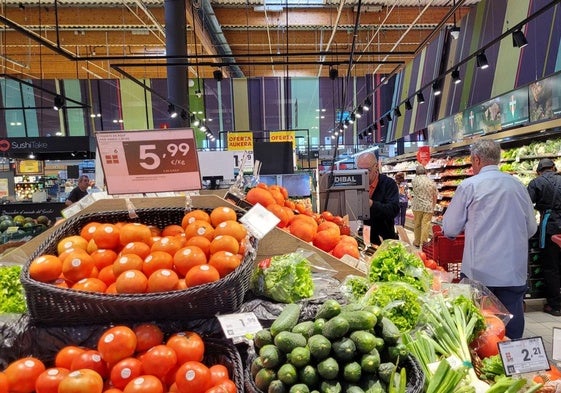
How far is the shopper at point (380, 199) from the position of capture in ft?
14.3

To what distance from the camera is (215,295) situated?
1.46 meters

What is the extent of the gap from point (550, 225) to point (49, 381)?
5434 millimetres

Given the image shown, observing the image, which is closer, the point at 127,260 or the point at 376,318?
the point at 376,318

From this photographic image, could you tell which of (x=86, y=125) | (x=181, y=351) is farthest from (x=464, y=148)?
(x=86, y=125)

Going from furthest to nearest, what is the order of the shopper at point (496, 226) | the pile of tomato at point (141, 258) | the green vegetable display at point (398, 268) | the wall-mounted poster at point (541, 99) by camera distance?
the wall-mounted poster at point (541, 99) → the shopper at point (496, 226) → the green vegetable display at point (398, 268) → the pile of tomato at point (141, 258)

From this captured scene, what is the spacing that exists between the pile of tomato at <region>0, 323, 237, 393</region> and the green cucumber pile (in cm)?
17

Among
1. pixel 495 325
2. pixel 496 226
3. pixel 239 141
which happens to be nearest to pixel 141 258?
pixel 495 325

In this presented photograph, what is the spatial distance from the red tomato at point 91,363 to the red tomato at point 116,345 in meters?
0.02

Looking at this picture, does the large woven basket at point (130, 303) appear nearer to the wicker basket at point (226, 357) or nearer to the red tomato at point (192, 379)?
the wicker basket at point (226, 357)

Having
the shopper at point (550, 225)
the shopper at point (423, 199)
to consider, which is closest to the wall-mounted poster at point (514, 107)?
the shopper at point (423, 199)

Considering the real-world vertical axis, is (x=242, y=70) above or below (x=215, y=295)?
above

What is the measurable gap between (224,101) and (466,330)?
55.8 ft

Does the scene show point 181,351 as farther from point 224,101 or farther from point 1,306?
point 224,101

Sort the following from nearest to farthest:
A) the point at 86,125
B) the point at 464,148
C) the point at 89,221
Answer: the point at 89,221 < the point at 464,148 < the point at 86,125
